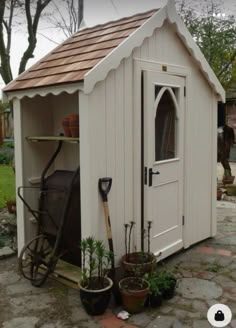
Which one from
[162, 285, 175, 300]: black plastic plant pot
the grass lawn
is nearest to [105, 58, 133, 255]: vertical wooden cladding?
[162, 285, 175, 300]: black plastic plant pot

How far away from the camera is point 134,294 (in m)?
3.08

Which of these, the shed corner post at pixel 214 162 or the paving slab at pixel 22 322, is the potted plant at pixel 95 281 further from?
the shed corner post at pixel 214 162

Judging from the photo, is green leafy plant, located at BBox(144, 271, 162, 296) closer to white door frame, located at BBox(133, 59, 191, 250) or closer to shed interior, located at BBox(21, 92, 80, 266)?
white door frame, located at BBox(133, 59, 191, 250)

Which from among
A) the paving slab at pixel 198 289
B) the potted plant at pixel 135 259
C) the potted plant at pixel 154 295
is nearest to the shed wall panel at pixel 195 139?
the paving slab at pixel 198 289

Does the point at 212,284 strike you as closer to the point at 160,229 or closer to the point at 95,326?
the point at 160,229

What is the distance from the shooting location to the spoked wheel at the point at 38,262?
3.65m

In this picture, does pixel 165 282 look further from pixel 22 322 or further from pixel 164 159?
pixel 164 159

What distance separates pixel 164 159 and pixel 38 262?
1797mm

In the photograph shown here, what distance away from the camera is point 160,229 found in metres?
4.21

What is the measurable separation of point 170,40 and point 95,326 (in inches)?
122

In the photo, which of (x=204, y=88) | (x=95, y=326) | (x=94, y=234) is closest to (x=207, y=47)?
(x=204, y=88)

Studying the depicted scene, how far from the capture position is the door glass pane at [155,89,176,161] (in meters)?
4.13

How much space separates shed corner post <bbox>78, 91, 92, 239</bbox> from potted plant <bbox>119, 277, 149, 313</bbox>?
1.94ft

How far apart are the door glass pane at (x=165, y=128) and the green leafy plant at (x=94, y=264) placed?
135 centimetres
